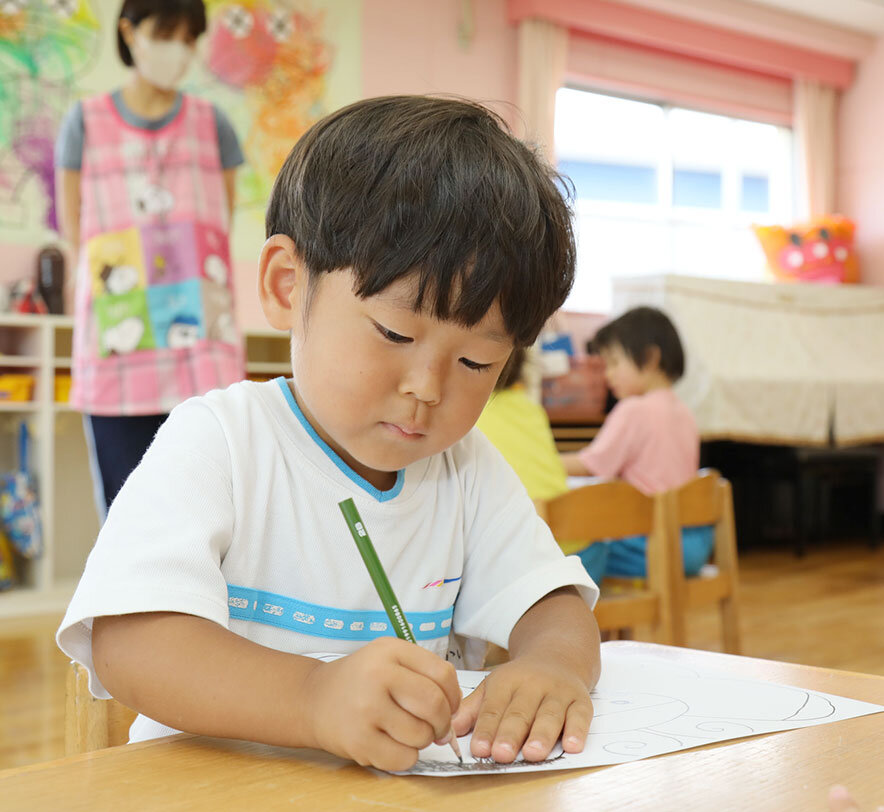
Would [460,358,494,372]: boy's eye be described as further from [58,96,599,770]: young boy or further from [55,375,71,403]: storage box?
[55,375,71,403]: storage box

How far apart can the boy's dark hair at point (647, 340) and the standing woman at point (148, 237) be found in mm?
1279

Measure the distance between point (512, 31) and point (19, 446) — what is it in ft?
10.3

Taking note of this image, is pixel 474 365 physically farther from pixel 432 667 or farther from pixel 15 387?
pixel 15 387

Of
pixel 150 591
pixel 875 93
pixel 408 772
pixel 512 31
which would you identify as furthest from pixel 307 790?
pixel 875 93

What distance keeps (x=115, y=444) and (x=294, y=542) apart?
132cm

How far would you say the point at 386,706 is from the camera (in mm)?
494

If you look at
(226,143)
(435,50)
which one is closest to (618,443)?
(226,143)

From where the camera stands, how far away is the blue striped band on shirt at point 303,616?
2.27ft

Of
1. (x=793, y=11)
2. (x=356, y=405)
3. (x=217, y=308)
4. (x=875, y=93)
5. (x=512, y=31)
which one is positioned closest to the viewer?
(x=356, y=405)

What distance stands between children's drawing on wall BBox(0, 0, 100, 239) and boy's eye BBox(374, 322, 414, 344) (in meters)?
3.46

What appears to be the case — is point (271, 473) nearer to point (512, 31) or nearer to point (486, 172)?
point (486, 172)

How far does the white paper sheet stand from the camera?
1.68 feet

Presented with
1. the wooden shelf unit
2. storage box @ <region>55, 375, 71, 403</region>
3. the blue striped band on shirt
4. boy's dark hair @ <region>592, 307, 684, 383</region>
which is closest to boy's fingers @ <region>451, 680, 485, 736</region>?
the blue striped band on shirt

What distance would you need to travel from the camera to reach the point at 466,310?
66 cm
